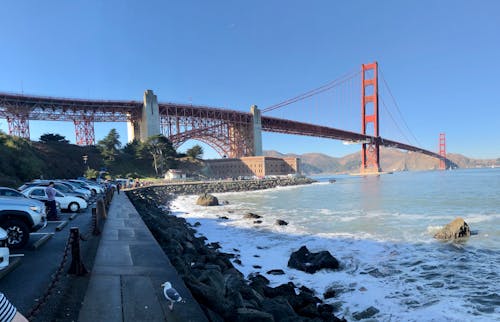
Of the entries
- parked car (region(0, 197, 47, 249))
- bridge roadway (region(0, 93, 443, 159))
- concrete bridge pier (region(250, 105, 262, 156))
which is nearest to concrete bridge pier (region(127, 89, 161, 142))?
bridge roadway (region(0, 93, 443, 159))

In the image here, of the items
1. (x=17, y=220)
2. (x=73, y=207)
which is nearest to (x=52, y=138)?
(x=73, y=207)

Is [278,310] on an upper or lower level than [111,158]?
lower

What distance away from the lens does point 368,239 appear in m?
13.2

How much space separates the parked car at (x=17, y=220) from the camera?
6.84 metres

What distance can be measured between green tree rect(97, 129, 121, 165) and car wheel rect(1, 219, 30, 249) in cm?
6221

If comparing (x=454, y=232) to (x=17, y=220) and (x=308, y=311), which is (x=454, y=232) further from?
(x=17, y=220)

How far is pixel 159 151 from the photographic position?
67562mm

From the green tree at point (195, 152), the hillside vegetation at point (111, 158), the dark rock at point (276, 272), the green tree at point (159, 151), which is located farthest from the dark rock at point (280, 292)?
the green tree at point (195, 152)

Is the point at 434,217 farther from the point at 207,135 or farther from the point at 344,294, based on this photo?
the point at 207,135

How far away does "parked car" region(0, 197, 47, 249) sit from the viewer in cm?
684

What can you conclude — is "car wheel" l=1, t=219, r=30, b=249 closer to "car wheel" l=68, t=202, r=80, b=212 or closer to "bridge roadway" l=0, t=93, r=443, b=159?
"car wheel" l=68, t=202, r=80, b=212

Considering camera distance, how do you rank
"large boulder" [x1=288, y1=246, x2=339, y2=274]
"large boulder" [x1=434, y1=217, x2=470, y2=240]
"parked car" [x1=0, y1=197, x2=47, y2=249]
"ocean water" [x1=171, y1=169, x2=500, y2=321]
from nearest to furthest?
"parked car" [x1=0, y1=197, x2=47, y2=249]
"ocean water" [x1=171, y1=169, x2=500, y2=321]
"large boulder" [x1=288, y1=246, x2=339, y2=274]
"large boulder" [x1=434, y1=217, x2=470, y2=240]

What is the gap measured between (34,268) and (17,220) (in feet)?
5.76

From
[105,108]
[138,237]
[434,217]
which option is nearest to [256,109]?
[105,108]
